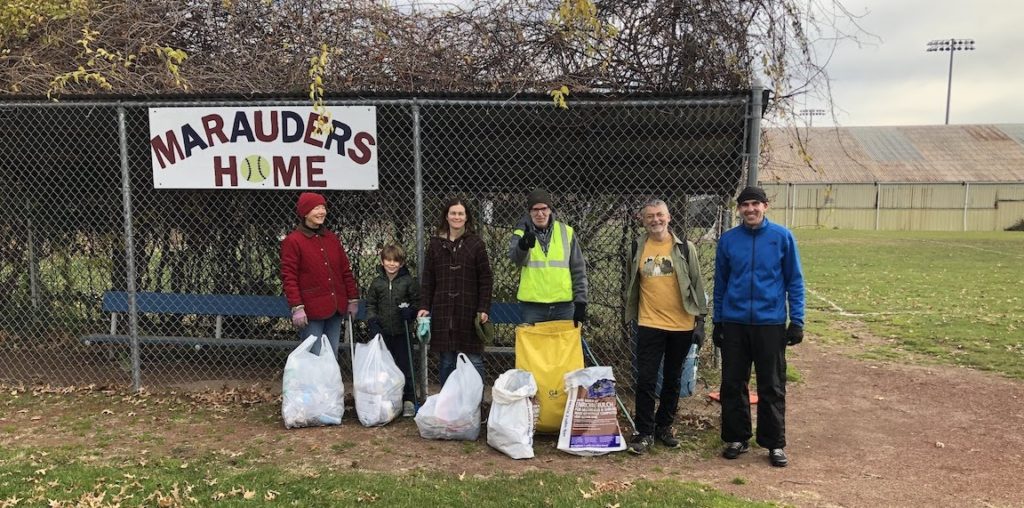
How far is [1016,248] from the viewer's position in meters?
20.9

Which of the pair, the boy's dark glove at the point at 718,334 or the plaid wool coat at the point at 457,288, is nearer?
the boy's dark glove at the point at 718,334

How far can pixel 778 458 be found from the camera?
4.02 meters

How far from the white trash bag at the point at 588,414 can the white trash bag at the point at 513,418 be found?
0.76ft

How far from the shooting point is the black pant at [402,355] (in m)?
4.87

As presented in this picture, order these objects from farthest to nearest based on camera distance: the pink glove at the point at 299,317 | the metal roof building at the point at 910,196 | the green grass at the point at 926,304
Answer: the metal roof building at the point at 910,196 → the green grass at the point at 926,304 → the pink glove at the point at 299,317

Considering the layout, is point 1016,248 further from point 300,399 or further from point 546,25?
point 300,399

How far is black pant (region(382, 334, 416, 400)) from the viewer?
487cm

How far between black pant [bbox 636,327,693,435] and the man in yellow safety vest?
49cm

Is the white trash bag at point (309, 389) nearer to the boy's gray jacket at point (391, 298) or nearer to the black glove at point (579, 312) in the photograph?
the boy's gray jacket at point (391, 298)

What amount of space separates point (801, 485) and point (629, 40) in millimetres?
3372

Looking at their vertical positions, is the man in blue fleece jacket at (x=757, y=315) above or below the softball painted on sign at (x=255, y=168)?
below

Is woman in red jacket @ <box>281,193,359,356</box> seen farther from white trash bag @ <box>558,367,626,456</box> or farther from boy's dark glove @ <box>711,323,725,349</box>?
boy's dark glove @ <box>711,323,725,349</box>

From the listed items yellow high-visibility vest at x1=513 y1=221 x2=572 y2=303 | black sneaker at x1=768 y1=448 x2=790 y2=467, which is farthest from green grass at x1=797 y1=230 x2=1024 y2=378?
yellow high-visibility vest at x1=513 y1=221 x2=572 y2=303

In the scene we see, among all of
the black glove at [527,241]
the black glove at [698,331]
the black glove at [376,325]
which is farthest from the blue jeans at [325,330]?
the black glove at [698,331]
